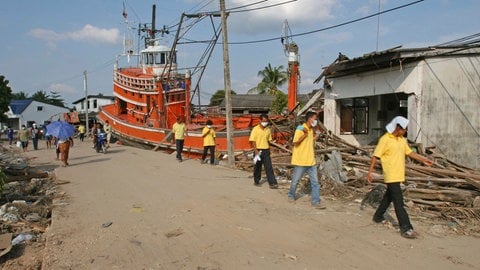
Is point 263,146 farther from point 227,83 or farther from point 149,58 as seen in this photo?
point 149,58

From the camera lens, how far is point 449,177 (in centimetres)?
864

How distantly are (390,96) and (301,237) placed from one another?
1173 centimetres

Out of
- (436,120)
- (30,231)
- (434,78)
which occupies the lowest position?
(30,231)

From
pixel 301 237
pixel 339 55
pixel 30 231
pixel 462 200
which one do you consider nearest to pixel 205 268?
pixel 301 237

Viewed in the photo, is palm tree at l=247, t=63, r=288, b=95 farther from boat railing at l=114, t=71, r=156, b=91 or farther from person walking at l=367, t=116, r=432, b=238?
person walking at l=367, t=116, r=432, b=238

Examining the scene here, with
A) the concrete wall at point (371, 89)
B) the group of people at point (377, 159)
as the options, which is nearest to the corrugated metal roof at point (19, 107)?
the concrete wall at point (371, 89)

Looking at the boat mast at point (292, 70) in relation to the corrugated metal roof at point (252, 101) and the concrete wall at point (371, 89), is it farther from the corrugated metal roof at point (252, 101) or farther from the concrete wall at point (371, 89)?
the corrugated metal roof at point (252, 101)

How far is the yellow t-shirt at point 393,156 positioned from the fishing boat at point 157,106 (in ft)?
42.9

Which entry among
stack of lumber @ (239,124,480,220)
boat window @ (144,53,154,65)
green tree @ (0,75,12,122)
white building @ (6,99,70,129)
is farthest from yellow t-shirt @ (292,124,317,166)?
white building @ (6,99,70,129)

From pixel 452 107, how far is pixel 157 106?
14.9 meters

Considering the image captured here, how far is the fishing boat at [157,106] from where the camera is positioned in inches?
827

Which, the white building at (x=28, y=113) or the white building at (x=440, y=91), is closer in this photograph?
the white building at (x=440, y=91)

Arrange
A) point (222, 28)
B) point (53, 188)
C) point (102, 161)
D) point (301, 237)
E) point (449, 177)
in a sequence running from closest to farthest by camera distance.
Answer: point (301, 237)
point (449, 177)
point (53, 188)
point (222, 28)
point (102, 161)

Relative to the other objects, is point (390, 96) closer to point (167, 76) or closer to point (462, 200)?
point (462, 200)
